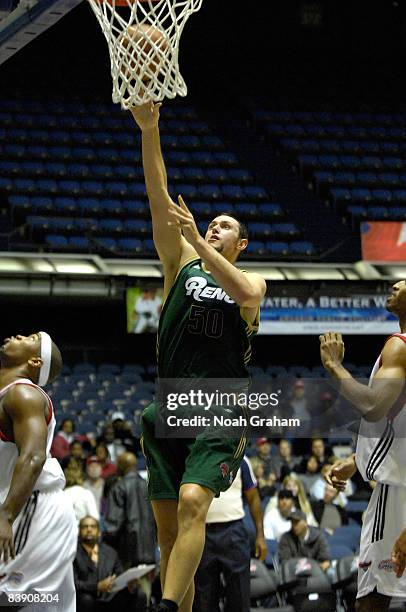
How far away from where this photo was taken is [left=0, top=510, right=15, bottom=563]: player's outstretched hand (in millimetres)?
4766

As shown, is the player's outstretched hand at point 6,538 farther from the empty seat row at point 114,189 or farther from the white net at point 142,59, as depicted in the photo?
the empty seat row at point 114,189

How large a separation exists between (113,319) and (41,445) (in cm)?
1392

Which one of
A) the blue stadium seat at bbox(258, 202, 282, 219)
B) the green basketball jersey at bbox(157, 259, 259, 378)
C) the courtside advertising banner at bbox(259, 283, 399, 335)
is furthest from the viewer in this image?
the blue stadium seat at bbox(258, 202, 282, 219)

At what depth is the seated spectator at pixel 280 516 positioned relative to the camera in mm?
10345

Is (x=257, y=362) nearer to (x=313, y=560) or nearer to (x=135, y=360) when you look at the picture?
(x=135, y=360)

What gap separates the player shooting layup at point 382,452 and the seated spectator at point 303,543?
14.1ft

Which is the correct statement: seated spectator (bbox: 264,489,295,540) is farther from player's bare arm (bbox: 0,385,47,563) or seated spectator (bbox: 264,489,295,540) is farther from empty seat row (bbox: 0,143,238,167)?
empty seat row (bbox: 0,143,238,167)

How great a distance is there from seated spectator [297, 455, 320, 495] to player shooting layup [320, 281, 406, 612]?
6544 mm

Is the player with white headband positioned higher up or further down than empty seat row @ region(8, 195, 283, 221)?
further down

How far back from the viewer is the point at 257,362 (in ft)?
63.3

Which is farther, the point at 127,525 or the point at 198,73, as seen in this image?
the point at 198,73

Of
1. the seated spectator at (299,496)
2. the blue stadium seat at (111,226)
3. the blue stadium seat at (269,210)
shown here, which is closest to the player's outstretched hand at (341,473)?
the seated spectator at (299,496)

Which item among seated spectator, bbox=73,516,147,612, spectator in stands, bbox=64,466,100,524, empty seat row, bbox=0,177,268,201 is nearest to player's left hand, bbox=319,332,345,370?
seated spectator, bbox=73,516,147,612

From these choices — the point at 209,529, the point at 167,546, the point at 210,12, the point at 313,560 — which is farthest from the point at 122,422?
the point at 210,12
